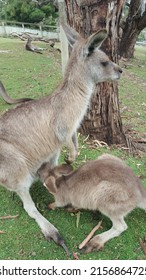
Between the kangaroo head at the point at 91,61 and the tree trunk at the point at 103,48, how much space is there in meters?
0.56

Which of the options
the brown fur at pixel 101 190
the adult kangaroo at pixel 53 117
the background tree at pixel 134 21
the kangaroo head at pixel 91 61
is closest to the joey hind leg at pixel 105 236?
the brown fur at pixel 101 190

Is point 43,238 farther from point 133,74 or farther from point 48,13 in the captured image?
point 48,13

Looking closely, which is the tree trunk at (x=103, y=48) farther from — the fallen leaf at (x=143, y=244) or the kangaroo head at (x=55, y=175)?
the fallen leaf at (x=143, y=244)

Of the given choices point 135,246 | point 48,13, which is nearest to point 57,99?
point 135,246

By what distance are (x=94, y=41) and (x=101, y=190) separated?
4.19 feet

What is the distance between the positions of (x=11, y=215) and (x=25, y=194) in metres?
0.29

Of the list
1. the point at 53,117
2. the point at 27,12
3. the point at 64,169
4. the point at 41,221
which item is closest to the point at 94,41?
the point at 53,117

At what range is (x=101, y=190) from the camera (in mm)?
2639

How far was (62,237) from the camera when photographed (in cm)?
272

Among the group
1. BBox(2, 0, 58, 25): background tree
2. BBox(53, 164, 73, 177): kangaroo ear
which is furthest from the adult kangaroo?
BBox(2, 0, 58, 25): background tree

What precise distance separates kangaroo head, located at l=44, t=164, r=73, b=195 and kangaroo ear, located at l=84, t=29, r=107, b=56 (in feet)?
3.51

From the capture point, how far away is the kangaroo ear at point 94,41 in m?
2.59

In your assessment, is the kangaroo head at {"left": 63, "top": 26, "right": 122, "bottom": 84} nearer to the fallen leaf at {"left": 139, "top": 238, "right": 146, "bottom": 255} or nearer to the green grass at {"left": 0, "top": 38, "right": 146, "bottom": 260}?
the green grass at {"left": 0, "top": 38, "right": 146, "bottom": 260}

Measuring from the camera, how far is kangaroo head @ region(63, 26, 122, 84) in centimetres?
294
